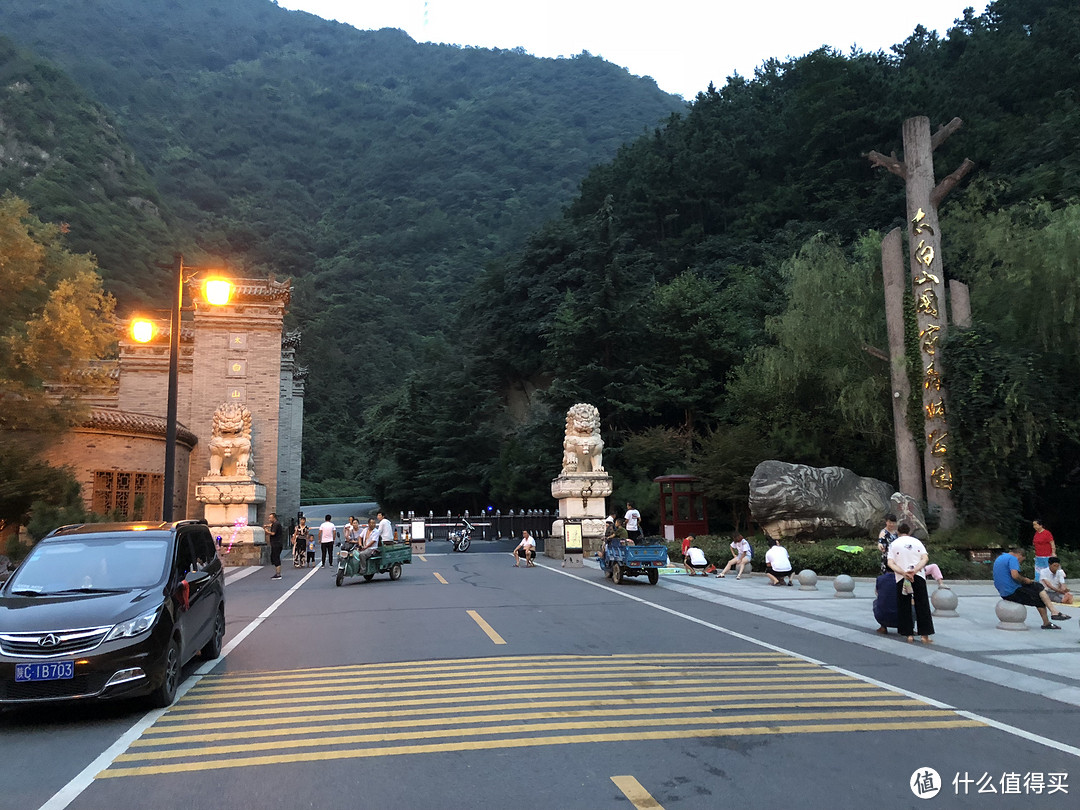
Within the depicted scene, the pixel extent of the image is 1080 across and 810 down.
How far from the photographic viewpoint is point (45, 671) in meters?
6.18

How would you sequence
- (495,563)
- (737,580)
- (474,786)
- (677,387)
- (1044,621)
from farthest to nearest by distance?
(677,387)
(495,563)
(737,580)
(1044,621)
(474,786)

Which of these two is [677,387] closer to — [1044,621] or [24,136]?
[1044,621]

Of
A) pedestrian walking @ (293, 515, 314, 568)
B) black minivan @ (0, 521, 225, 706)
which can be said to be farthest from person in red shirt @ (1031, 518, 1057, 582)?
pedestrian walking @ (293, 515, 314, 568)

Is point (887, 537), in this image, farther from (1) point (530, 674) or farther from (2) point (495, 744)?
(2) point (495, 744)

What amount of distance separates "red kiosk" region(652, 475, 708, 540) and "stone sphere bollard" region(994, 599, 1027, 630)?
16.5 meters

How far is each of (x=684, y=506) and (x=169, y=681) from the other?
22.7 meters

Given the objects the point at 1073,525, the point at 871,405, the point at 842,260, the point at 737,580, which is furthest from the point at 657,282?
the point at 737,580

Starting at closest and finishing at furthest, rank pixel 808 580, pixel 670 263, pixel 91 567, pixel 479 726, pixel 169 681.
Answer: pixel 479 726 < pixel 169 681 < pixel 91 567 < pixel 808 580 < pixel 670 263

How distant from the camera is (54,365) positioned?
26.3 metres

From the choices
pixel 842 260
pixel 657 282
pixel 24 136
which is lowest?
pixel 842 260

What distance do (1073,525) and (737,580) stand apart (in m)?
16.2

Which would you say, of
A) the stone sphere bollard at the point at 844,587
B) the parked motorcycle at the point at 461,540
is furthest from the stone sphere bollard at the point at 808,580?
the parked motorcycle at the point at 461,540

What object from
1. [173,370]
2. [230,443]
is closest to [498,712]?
[173,370]

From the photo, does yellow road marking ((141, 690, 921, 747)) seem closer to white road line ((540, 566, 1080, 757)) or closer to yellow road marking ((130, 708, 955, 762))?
yellow road marking ((130, 708, 955, 762))
